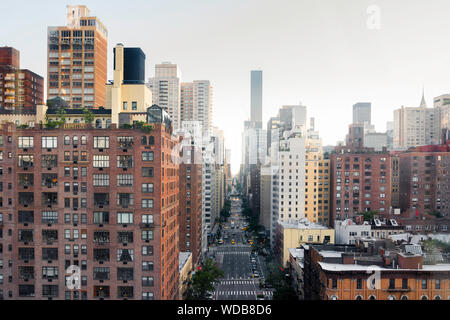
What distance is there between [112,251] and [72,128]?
153 inches

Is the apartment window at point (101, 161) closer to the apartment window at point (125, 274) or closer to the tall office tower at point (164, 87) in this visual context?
the tall office tower at point (164, 87)

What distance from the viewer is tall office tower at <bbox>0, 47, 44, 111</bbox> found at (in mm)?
8406

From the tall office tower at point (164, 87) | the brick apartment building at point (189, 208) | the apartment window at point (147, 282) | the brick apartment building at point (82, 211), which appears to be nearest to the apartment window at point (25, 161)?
the brick apartment building at point (82, 211)

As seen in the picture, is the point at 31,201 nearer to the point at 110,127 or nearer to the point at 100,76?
the point at 110,127

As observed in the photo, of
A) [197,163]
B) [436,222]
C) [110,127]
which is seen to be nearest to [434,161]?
[436,222]

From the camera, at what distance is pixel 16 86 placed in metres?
9.16

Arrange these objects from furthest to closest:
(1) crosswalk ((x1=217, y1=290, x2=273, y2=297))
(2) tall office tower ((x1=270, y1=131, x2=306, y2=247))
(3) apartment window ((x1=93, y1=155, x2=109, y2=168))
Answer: (2) tall office tower ((x1=270, y1=131, x2=306, y2=247))
(1) crosswalk ((x1=217, y1=290, x2=273, y2=297))
(3) apartment window ((x1=93, y1=155, x2=109, y2=168))

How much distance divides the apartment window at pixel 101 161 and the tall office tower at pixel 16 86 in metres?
2.50

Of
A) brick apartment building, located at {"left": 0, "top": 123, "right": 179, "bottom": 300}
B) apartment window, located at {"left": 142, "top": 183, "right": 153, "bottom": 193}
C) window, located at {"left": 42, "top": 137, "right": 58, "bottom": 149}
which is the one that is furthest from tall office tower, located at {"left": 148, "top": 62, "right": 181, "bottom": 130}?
window, located at {"left": 42, "top": 137, "right": 58, "bottom": 149}

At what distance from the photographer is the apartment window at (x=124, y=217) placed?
33.3ft

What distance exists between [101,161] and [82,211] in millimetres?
1579

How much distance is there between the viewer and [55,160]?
10.3 m

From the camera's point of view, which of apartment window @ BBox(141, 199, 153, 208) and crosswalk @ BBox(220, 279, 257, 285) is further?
crosswalk @ BBox(220, 279, 257, 285)

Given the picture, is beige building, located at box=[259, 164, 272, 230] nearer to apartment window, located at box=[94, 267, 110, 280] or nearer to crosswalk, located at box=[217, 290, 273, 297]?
crosswalk, located at box=[217, 290, 273, 297]
